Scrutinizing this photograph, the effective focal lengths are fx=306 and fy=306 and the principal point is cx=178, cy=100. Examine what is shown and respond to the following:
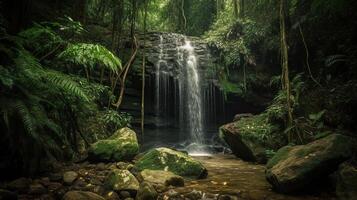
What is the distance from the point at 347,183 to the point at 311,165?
1.77 ft

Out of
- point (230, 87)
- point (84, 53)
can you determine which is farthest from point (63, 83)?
point (230, 87)

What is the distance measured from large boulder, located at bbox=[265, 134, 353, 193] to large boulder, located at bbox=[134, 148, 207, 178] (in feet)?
4.86

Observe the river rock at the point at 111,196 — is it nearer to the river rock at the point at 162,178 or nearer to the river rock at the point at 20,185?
the river rock at the point at 162,178

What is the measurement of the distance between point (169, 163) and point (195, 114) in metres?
6.78

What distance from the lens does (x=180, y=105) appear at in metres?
12.2

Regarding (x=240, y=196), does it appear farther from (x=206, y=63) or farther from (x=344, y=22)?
(x=206, y=63)

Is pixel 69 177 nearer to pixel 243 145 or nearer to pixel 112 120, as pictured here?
pixel 112 120

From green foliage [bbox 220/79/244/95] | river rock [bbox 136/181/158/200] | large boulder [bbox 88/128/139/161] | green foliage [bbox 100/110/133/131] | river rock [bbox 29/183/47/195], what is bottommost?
river rock [bbox 136/181/158/200]

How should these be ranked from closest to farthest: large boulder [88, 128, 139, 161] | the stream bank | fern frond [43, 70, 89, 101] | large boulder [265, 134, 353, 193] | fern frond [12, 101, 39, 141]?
1. fern frond [12, 101, 39, 141]
2. the stream bank
3. large boulder [265, 134, 353, 193]
4. fern frond [43, 70, 89, 101]
5. large boulder [88, 128, 139, 161]

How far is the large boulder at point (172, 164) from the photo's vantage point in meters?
5.61

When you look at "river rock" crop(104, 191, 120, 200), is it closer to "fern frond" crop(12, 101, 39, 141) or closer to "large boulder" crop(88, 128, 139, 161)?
"fern frond" crop(12, 101, 39, 141)

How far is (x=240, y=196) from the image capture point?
4391 mm

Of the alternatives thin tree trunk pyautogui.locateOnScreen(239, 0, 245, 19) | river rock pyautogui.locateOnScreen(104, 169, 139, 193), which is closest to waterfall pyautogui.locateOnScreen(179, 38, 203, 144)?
thin tree trunk pyautogui.locateOnScreen(239, 0, 245, 19)

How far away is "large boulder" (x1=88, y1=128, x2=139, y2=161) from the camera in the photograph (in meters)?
5.98
